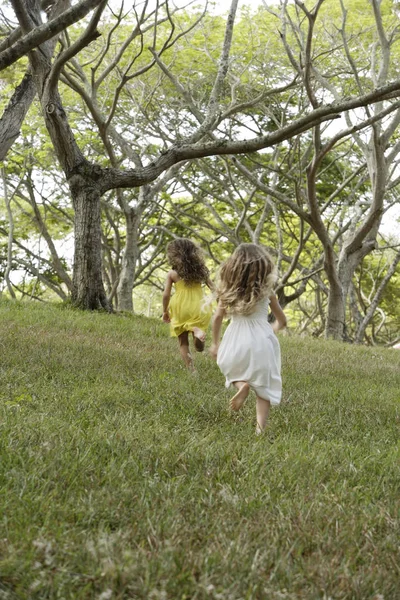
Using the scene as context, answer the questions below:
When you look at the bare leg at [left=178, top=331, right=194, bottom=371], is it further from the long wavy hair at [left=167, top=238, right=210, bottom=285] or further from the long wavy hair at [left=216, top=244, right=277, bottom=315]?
the long wavy hair at [left=216, top=244, right=277, bottom=315]

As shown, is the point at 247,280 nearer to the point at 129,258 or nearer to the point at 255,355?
the point at 255,355

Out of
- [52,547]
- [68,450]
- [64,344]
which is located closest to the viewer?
[52,547]

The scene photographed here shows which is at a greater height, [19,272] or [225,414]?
[19,272]

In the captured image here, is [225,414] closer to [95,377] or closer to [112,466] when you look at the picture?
[95,377]

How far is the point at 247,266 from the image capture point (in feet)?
17.3

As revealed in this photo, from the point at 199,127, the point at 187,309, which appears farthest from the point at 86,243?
the point at 187,309

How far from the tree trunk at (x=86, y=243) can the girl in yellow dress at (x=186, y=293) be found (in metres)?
4.80

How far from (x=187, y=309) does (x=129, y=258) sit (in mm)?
10776

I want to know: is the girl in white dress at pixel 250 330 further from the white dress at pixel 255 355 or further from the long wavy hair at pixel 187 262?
the long wavy hair at pixel 187 262

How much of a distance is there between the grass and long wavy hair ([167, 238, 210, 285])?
65.3 inches

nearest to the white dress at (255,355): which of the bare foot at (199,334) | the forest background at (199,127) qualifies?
the bare foot at (199,334)

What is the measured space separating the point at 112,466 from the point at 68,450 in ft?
1.14

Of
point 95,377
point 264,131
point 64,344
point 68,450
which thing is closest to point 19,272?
point 264,131

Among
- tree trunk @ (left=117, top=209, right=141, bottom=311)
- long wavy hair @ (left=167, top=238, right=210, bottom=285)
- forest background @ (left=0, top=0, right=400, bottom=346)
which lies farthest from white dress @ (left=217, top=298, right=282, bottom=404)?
tree trunk @ (left=117, top=209, right=141, bottom=311)
